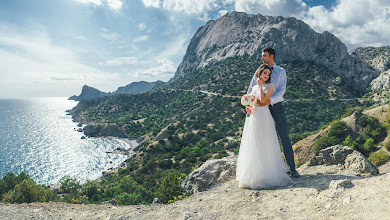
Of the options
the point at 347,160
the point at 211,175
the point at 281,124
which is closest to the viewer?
the point at 281,124

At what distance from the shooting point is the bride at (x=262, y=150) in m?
4.93

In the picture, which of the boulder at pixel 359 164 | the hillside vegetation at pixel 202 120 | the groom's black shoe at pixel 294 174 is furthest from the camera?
the hillside vegetation at pixel 202 120

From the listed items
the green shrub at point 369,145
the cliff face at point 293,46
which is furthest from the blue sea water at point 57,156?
the cliff face at point 293,46

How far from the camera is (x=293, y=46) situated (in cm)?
9556

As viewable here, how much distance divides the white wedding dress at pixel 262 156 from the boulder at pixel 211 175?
6.01ft

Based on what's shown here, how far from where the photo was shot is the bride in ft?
16.2

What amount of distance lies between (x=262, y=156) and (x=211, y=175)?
2730mm

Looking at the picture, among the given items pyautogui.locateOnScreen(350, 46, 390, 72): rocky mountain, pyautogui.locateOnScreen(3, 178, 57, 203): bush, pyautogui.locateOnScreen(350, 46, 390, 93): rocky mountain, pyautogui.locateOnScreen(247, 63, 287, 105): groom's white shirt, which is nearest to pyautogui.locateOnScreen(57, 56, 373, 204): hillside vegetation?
pyautogui.locateOnScreen(247, 63, 287, 105): groom's white shirt

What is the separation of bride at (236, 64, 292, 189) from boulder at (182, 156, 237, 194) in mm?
1849

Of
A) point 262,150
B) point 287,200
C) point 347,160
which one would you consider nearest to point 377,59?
point 347,160

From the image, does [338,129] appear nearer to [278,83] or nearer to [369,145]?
[369,145]

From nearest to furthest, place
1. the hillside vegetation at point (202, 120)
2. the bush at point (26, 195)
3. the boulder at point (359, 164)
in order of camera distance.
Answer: the boulder at point (359, 164) → the bush at point (26, 195) → the hillside vegetation at point (202, 120)

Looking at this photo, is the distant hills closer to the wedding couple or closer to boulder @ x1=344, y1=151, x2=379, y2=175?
the wedding couple

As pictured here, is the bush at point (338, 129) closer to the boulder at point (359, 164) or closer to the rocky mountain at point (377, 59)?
the boulder at point (359, 164)
